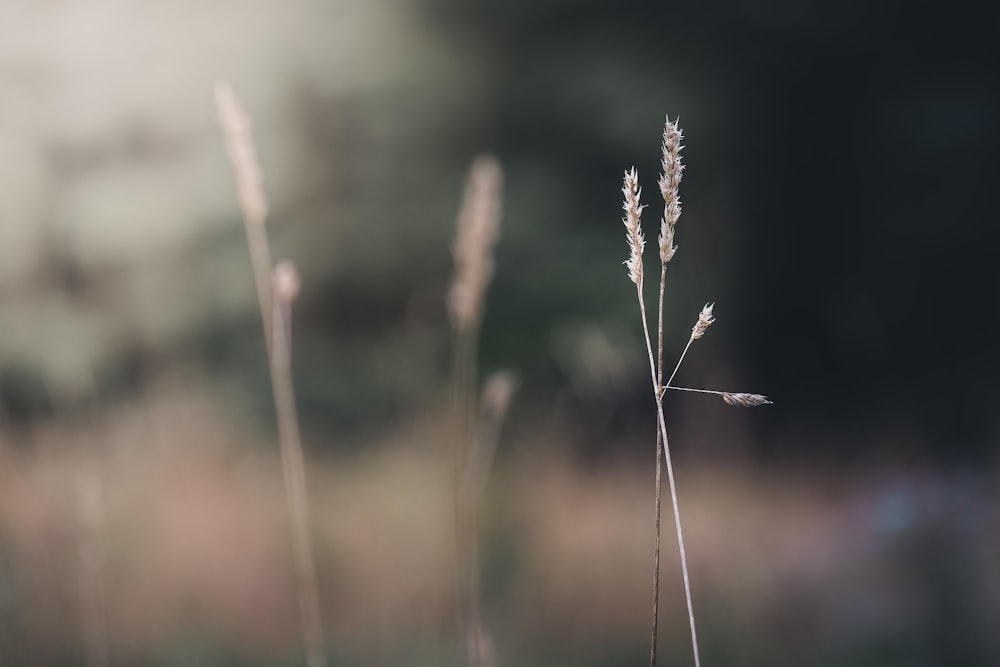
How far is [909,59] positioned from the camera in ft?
6.25

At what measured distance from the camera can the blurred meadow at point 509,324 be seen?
5.93 feet

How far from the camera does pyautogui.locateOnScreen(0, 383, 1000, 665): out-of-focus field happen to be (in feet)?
5.64

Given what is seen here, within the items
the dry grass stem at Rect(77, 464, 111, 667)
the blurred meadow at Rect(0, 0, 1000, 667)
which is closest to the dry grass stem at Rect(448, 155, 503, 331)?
the blurred meadow at Rect(0, 0, 1000, 667)

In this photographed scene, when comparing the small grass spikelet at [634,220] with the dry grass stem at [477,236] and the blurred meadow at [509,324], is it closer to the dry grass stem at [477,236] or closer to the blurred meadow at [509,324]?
the dry grass stem at [477,236]

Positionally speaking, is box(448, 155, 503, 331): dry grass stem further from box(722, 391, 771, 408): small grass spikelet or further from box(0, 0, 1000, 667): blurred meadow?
box(0, 0, 1000, 667): blurred meadow

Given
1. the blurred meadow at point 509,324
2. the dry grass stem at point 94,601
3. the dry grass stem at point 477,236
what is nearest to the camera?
the dry grass stem at point 477,236

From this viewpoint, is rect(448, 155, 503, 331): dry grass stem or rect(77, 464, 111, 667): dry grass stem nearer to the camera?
rect(448, 155, 503, 331): dry grass stem

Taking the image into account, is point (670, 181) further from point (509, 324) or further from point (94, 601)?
point (94, 601)

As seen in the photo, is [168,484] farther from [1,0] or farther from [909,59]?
[909,59]

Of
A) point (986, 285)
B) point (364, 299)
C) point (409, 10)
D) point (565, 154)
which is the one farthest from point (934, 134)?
point (364, 299)

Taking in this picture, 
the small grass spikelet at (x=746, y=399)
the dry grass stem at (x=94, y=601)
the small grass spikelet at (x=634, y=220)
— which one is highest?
the small grass spikelet at (x=634, y=220)

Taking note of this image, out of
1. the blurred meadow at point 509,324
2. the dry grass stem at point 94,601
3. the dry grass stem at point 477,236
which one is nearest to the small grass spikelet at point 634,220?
the dry grass stem at point 477,236

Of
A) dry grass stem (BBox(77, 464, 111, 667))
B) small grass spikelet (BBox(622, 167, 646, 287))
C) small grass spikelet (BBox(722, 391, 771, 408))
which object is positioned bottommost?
dry grass stem (BBox(77, 464, 111, 667))

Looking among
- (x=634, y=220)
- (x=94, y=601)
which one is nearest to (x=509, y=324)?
(x=94, y=601)
